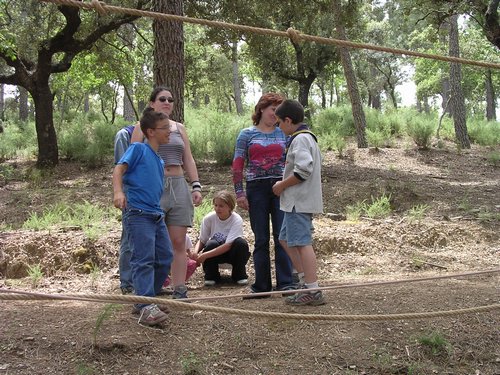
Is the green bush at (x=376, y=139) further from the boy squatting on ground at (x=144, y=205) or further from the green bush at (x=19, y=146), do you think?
the boy squatting on ground at (x=144, y=205)

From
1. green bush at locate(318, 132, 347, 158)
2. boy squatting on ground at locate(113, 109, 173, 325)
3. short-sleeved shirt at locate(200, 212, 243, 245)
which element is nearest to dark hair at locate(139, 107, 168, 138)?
boy squatting on ground at locate(113, 109, 173, 325)

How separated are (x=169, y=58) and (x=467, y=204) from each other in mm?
5026

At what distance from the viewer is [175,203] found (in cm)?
358

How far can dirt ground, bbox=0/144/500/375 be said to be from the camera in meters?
2.93

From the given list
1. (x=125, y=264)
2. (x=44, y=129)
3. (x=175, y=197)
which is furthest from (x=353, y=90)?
(x=175, y=197)

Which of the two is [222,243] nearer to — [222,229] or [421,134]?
[222,229]

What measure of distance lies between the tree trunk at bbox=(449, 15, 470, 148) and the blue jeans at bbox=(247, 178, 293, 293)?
1245 cm

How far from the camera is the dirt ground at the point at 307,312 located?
9.62 feet

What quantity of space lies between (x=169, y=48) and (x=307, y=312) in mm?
4598

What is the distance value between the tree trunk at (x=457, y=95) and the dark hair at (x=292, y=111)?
12.7 metres

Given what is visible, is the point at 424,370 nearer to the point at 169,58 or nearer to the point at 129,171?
the point at 129,171

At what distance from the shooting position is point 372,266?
18.9 ft

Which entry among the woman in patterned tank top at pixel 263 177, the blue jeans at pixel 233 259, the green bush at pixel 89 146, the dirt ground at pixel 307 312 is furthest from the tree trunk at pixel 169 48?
the green bush at pixel 89 146

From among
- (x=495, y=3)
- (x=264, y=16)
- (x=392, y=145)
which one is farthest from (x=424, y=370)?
(x=392, y=145)
